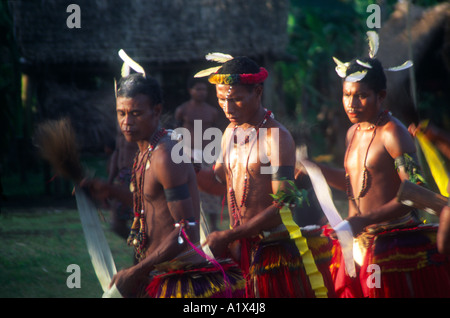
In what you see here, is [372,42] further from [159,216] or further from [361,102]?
[159,216]

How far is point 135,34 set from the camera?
1323 centimetres

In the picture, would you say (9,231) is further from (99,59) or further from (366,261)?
(366,261)

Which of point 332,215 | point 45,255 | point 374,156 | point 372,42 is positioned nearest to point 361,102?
point 374,156

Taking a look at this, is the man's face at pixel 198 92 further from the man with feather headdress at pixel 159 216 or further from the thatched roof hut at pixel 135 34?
the man with feather headdress at pixel 159 216

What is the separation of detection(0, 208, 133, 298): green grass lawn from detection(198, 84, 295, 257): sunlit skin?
2.38 meters

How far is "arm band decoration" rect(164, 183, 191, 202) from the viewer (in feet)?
11.7

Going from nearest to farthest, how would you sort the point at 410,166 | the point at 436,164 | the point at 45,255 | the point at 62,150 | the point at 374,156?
the point at 62,150, the point at 410,166, the point at 374,156, the point at 436,164, the point at 45,255

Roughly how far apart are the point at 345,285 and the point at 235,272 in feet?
2.95

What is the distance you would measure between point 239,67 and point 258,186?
76cm

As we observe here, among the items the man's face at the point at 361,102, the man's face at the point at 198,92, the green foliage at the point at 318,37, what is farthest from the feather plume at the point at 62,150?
the green foliage at the point at 318,37

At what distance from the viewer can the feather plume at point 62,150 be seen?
3863 millimetres

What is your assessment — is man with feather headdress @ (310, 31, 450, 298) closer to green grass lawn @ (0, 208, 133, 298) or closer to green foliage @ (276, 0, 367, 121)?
green grass lawn @ (0, 208, 133, 298)

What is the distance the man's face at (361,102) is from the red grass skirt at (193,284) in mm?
1423

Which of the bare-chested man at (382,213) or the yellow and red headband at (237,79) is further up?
Result: the yellow and red headband at (237,79)
